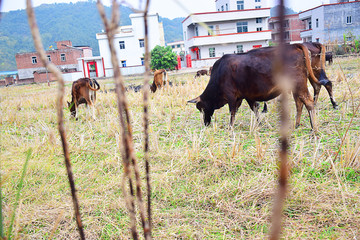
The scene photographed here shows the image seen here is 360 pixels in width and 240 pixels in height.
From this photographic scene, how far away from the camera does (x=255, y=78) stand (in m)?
4.19

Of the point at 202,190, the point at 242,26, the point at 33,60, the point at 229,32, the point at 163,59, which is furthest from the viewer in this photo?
the point at 33,60

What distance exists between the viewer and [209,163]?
3.13 metres

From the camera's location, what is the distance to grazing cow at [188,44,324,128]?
4.02 meters

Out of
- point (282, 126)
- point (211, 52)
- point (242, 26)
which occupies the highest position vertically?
point (242, 26)

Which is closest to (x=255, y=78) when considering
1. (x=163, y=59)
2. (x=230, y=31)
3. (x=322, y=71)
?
(x=322, y=71)

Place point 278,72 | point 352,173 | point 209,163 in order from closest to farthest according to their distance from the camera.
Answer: point 278,72, point 352,173, point 209,163

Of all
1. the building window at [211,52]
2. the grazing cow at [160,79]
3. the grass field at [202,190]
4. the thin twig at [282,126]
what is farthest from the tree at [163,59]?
the thin twig at [282,126]

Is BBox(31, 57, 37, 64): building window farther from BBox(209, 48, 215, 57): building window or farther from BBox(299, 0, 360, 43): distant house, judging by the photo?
BBox(299, 0, 360, 43): distant house

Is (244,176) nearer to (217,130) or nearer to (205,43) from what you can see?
(217,130)

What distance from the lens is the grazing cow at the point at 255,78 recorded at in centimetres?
402

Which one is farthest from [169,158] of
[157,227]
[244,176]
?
[157,227]

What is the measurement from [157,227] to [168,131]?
2.74 metres

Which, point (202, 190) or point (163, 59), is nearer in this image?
point (202, 190)

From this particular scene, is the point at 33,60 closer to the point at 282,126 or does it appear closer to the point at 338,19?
the point at 338,19
